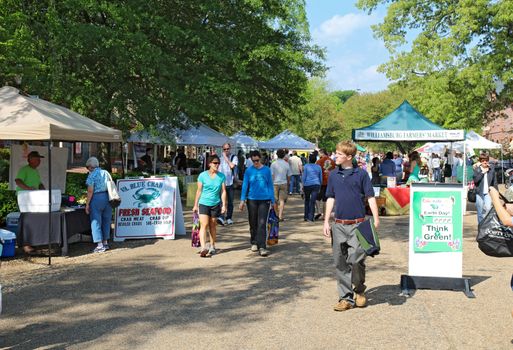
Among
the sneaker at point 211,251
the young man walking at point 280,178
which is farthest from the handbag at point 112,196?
the young man walking at point 280,178

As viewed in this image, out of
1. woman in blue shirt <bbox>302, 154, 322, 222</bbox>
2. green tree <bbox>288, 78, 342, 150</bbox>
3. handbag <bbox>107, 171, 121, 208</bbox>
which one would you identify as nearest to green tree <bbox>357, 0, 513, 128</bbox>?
woman in blue shirt <bbox>302, 154, 322, 222</bbox>

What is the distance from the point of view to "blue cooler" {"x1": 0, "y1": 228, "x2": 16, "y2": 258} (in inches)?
350

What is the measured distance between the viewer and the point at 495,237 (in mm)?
5176

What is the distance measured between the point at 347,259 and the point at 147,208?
606cm

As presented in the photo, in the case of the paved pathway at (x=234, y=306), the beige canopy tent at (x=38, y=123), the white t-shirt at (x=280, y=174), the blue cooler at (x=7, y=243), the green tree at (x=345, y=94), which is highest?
the green tree at (x=345, y=94)

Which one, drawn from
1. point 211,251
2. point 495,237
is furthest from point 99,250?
point 495,237

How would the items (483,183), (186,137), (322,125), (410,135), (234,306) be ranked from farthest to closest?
(322,125) → (186,137) → (410,135) → (483,183) → (234,306)

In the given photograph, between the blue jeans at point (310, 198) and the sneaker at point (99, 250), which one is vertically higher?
the blue jeans at point (310, 198)

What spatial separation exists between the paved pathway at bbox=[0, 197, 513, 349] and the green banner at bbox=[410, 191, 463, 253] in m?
0.59

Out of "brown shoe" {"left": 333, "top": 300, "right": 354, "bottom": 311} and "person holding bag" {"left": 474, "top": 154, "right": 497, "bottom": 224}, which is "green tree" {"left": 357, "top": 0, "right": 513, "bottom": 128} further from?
"brown shoe" {"left": 333, "top": 300, "right": 354, "bottom": 311}

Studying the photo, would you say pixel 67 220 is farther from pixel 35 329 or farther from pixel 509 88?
pixel 509 88

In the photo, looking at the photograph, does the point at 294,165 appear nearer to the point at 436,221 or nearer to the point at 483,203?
the point at 483,203

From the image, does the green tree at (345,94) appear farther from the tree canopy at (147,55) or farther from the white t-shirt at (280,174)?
the white t-shirt at (280,174)

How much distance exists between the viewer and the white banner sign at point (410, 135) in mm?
15836
